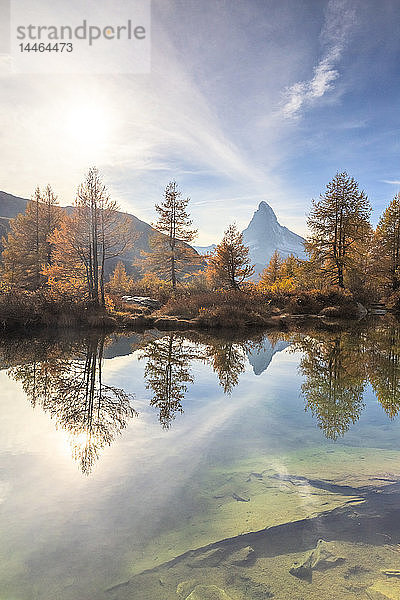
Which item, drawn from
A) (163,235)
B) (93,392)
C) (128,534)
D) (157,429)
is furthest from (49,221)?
(128,534)

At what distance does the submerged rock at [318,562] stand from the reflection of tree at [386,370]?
14.2 feet

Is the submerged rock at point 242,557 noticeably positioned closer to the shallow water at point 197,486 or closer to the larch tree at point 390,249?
the shallow water at point 197,486

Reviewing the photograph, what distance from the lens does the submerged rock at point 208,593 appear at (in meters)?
2.44

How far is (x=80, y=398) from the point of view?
289 inches

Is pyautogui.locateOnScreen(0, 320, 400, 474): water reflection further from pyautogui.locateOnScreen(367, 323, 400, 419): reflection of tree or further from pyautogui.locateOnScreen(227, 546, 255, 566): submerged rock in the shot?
pyautogui.locateOnScreen(227, 546, 255, 566): submerged rock

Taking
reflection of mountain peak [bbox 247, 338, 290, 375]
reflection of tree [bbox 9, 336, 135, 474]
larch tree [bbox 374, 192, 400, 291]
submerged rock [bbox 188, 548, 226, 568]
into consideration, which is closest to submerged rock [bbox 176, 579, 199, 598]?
submerged rock [bbox 188, 548, 226, 568]

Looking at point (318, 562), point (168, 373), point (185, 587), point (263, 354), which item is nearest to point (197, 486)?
point (185, 587)

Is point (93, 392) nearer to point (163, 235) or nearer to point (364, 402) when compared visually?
point (364, 402)

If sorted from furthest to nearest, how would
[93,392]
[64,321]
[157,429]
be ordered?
[64,321]
[93,392]
[157,429]

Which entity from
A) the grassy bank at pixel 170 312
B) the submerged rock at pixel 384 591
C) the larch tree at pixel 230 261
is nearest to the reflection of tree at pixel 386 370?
the submerged rock at pixel 384 591

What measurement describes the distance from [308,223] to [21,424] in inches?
1159

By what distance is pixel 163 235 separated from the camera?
1264 inches

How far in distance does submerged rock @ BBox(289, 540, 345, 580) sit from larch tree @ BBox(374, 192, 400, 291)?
3526cm

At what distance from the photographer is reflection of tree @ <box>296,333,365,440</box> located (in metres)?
6.33
